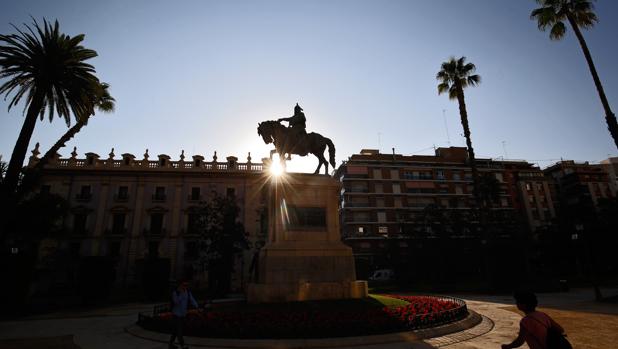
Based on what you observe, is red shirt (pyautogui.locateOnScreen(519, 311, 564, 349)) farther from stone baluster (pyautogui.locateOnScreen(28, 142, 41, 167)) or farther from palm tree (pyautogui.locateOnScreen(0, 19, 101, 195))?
stone baluster (pyautogui.locateOnScreen(28, 142, 41, 167))

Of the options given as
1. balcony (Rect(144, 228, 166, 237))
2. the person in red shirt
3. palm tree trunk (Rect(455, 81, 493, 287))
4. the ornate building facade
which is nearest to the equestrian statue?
the person in red shirt

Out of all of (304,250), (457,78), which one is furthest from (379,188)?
(304,250)

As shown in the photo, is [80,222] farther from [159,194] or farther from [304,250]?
[304,250]

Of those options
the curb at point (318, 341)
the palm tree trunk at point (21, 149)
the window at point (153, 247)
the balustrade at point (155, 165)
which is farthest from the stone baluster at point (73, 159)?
the curb at point (318, 341)

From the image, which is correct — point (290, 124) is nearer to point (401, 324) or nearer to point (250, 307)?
point (250, 307)

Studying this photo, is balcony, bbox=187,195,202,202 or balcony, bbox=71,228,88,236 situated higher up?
balcony, bbox=187,195,202,202

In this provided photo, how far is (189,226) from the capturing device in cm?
4094

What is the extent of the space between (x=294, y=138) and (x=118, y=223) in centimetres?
3531

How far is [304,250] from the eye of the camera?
40.7ft

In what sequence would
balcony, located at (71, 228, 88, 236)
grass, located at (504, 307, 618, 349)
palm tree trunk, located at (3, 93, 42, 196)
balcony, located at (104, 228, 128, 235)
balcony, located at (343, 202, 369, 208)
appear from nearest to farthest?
1. grass, located at (504, 307, 618, 349)
2. palm tree trunk, located at (3, 93, 42, 196)
3. balcony, located at (71, 228, 88, 236)
4. balcony, located at (104, 228, 128, 235)
5. balcony, located at (343, 202, 369, 208)

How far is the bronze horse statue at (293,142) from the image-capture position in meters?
14.5

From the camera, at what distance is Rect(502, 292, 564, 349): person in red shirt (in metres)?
3.76

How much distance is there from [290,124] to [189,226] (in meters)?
31.2

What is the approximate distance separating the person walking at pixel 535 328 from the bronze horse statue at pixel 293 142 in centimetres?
1078
